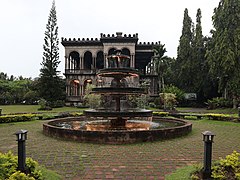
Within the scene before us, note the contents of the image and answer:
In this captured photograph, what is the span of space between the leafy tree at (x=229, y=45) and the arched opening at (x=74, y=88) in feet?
72.2

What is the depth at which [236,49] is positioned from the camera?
24.6 meters

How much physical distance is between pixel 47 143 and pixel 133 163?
3.87m

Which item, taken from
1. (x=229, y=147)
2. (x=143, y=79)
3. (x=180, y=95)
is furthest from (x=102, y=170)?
(x=143, y=79)

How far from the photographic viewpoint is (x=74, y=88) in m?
39.6

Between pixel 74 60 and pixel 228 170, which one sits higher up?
pixel 74 60

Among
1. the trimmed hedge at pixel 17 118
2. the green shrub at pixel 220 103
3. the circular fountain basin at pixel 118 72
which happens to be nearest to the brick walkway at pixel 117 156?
the circular fountain basin at pixel 118 72

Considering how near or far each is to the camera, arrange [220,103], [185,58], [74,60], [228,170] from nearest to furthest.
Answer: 1. [228,170]
2. [220,103]
3. [185,58]
4. [74,60]

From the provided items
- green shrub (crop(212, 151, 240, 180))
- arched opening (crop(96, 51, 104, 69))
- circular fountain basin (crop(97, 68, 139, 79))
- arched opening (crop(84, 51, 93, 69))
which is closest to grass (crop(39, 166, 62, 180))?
green shrub (crop(212, 151, 240, 180))

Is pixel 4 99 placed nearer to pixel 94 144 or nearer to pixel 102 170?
pixel 94 144

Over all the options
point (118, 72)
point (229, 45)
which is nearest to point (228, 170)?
point (118, 72)

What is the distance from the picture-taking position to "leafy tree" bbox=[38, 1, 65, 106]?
35.1 m

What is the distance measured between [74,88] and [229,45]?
2479cm

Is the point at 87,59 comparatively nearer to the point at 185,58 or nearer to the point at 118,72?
the point at 185,58

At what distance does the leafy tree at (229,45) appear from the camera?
24.5 meters
